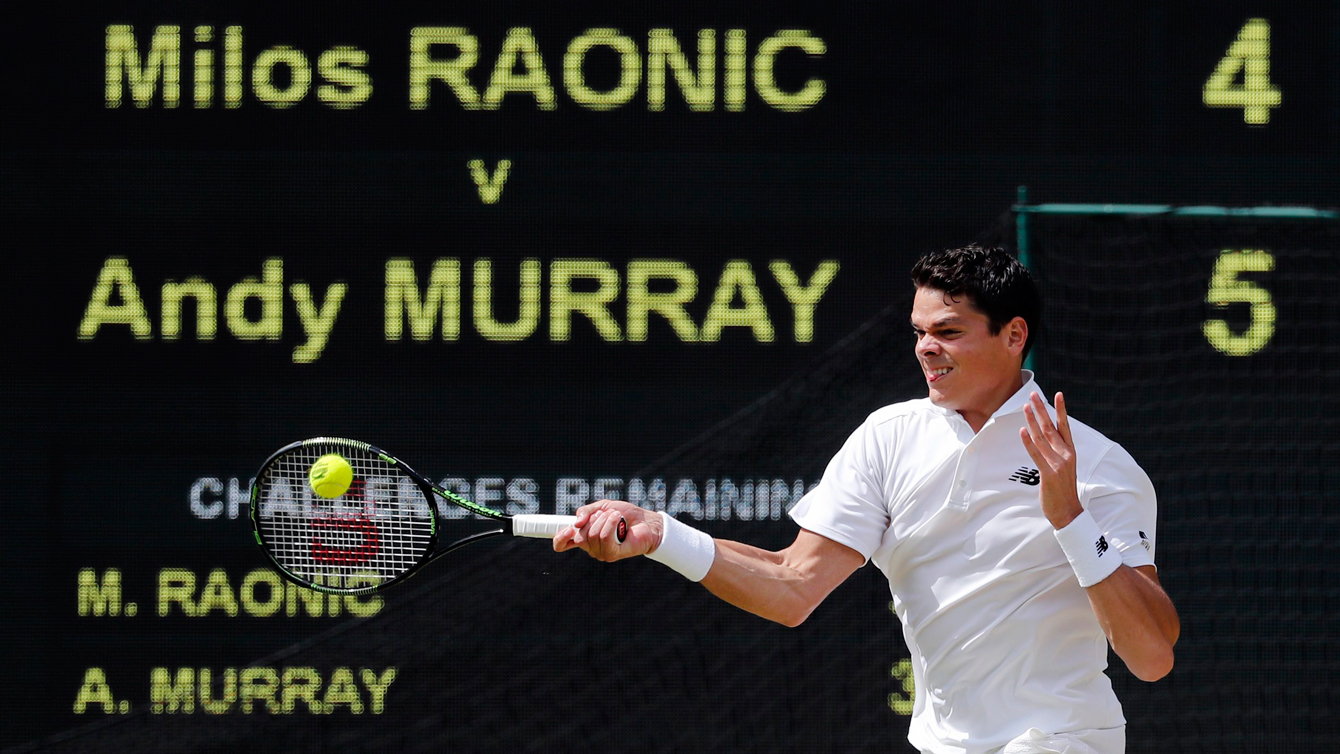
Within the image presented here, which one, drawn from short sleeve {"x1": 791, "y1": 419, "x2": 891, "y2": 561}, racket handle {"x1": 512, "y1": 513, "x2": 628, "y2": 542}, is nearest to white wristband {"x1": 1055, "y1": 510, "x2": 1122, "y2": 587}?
short sleeve {"x1": 791, "y1": 419, "x2": 891, "y2": 561}

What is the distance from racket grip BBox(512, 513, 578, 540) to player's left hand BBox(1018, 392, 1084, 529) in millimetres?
691

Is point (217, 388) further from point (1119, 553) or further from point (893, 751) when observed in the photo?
point (1119, 553)

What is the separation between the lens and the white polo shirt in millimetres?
2062

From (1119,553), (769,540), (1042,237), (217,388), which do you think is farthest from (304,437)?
(1119,553)

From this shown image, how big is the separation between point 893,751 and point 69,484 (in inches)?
84.8

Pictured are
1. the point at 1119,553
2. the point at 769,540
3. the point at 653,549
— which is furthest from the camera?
the point at 769,540

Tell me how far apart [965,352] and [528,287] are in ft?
5.36

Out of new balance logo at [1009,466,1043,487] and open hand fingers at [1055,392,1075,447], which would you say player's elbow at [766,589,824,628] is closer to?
new balance logo at [1009,466,1043,487]

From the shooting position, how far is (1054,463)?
6.39 ft

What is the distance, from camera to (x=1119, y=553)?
6.65 feet

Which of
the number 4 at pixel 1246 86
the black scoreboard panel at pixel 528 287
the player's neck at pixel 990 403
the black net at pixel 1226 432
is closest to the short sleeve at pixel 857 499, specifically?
the player's neck at pixel 990 403

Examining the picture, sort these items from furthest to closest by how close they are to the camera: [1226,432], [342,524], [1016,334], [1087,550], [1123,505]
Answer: [1226,432] → [342,524] → [1016,334] → [1123,505] → [1087,550]

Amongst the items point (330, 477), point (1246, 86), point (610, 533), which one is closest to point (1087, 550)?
point (610, 533)

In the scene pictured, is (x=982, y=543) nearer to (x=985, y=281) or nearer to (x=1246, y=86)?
(x=985, y=281)
